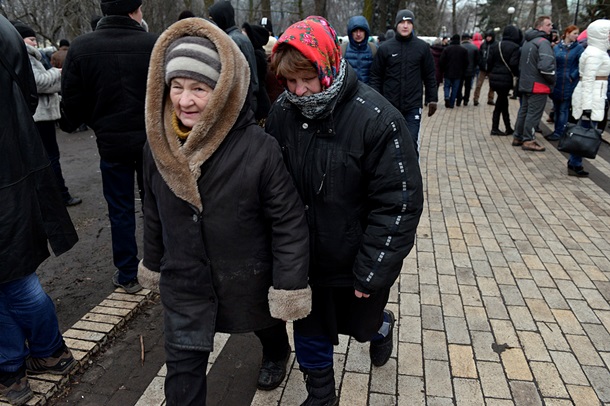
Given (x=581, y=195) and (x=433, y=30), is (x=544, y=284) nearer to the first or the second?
(x=581, y=195)

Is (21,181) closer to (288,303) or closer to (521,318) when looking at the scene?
(288,303)

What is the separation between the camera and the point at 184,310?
204cm

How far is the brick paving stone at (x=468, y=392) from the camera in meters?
2.56

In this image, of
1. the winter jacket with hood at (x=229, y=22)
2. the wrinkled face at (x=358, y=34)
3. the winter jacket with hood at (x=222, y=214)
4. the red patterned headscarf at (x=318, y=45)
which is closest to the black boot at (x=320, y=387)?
the winter jacket with hood at (x=222, y=214)

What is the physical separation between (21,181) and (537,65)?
7.58m

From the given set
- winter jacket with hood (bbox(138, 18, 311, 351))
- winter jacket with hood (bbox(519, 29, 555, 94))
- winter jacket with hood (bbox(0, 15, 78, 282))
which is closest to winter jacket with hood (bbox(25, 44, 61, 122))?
winter jacket with hood (bbox(0, 15, 78, 282))

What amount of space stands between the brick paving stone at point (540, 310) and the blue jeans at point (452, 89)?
1074 centimetres

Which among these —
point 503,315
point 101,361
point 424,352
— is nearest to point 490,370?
point 424,352

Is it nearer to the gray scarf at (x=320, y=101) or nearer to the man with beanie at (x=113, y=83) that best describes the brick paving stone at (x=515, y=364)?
the gray scarf at (x=320, y=101)

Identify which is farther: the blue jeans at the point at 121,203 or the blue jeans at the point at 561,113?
the blue jeans at the point at 561,113

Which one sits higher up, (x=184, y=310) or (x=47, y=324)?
→ (x=184, y=310)

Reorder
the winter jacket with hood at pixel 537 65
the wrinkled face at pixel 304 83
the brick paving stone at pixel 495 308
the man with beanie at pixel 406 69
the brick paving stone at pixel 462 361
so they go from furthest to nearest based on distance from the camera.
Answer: the winter jacket with hood at pixel 537 65 < the man with beanie at pixel 406 69 < the brick paving stone at pixel 495 308 < the brick paving stone at pixel 462 361 < the wrinkled face at pixel 304 83

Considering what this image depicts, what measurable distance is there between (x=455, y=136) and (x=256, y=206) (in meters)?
8.49

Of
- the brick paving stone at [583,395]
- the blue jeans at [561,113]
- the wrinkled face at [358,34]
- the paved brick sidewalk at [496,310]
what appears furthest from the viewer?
the blue jeans at [561,113]
